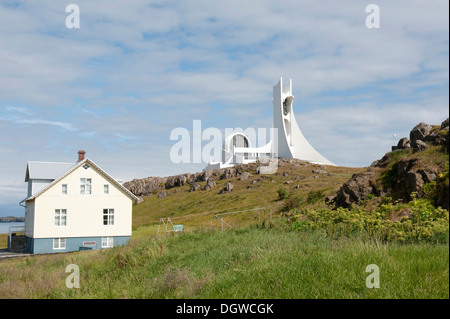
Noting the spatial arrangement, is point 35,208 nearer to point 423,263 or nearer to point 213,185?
point 423,263

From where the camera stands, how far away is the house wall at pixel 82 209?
3134 cm

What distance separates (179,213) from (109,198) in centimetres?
2576

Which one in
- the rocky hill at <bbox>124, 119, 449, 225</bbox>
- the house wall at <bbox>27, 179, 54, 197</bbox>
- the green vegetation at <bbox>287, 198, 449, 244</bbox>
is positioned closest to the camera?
the green vegetation at <bbox>287, 198, 449, 244</bbox>

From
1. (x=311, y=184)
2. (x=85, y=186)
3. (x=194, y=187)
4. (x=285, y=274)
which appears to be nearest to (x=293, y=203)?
(x=85, y=186)

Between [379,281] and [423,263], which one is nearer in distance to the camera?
[379,281]

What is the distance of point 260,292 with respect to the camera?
6.48 meters

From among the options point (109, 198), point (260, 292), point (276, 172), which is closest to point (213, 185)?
point (276, 172)

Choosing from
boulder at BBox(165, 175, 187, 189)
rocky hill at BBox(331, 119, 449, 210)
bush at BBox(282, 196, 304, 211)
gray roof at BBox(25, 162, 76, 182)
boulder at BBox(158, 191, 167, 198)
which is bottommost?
bush at BBox(282, 196, 304, 211)

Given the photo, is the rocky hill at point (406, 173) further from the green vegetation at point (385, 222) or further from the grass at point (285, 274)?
the grass at point (285, 274)

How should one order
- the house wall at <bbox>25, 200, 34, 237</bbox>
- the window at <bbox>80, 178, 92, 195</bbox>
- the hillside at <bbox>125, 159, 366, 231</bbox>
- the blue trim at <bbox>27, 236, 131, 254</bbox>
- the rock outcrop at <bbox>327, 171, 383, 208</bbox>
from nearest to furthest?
the rock outcrop at <bbox>327, 171, 383, 208</bbox>, the blue trim at <bbox>27, 236, 131, 254</bbox>, the house wall at <bbox>25, 200, 34, 237</bbox>, the window at <bbox>80, 178, 92, 195</bbox>, the hillside at <bbox>125, 159, 366, 231</bbox>

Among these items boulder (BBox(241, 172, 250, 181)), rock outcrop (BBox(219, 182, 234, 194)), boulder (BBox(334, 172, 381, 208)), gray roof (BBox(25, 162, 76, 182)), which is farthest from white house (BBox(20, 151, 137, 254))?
boulder (BBox(241, 172, 250, 181))

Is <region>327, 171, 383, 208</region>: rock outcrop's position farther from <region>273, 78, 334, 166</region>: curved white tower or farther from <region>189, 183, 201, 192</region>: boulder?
<region>273, 78, 334, 166</region>: curved white tower

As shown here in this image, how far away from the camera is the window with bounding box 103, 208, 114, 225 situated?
110 ft

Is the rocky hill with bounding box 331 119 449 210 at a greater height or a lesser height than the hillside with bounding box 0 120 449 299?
greater
